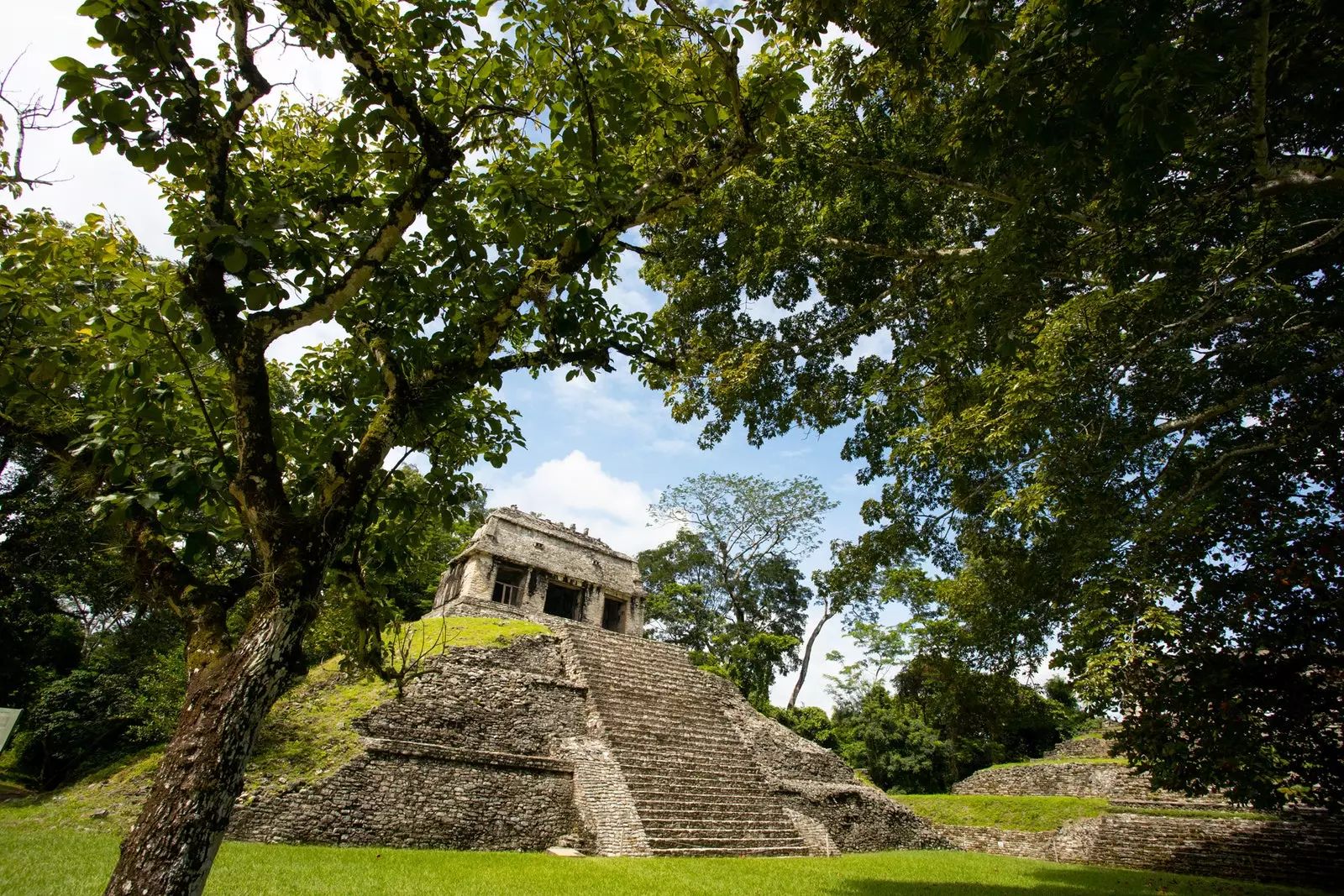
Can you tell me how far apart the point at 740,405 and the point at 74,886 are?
8424 millimetres

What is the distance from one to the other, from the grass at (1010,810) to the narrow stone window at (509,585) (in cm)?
1285

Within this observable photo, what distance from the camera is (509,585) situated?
20000 mm

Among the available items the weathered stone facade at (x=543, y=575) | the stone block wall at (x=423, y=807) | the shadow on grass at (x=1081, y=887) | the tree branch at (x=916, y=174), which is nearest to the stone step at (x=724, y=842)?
the stone block wall at (x=423, y=807)

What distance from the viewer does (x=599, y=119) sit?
146 inches

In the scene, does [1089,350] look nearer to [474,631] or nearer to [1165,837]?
[1165,837]

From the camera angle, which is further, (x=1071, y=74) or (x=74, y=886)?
(x=74, y=886)

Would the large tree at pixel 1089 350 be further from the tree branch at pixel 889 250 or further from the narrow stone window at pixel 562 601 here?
the narrow stone window at pixel 562 601

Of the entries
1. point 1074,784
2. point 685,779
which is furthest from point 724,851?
point 1074,784

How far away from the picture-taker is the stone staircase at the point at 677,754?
435 inches

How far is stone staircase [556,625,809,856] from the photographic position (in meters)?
11.1

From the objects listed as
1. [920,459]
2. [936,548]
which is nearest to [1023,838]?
[936,548]

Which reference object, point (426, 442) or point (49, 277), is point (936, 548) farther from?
point (49, 277)

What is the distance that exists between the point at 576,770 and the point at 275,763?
4.89 metres

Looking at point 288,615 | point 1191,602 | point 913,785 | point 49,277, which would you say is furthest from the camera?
point 913,785
